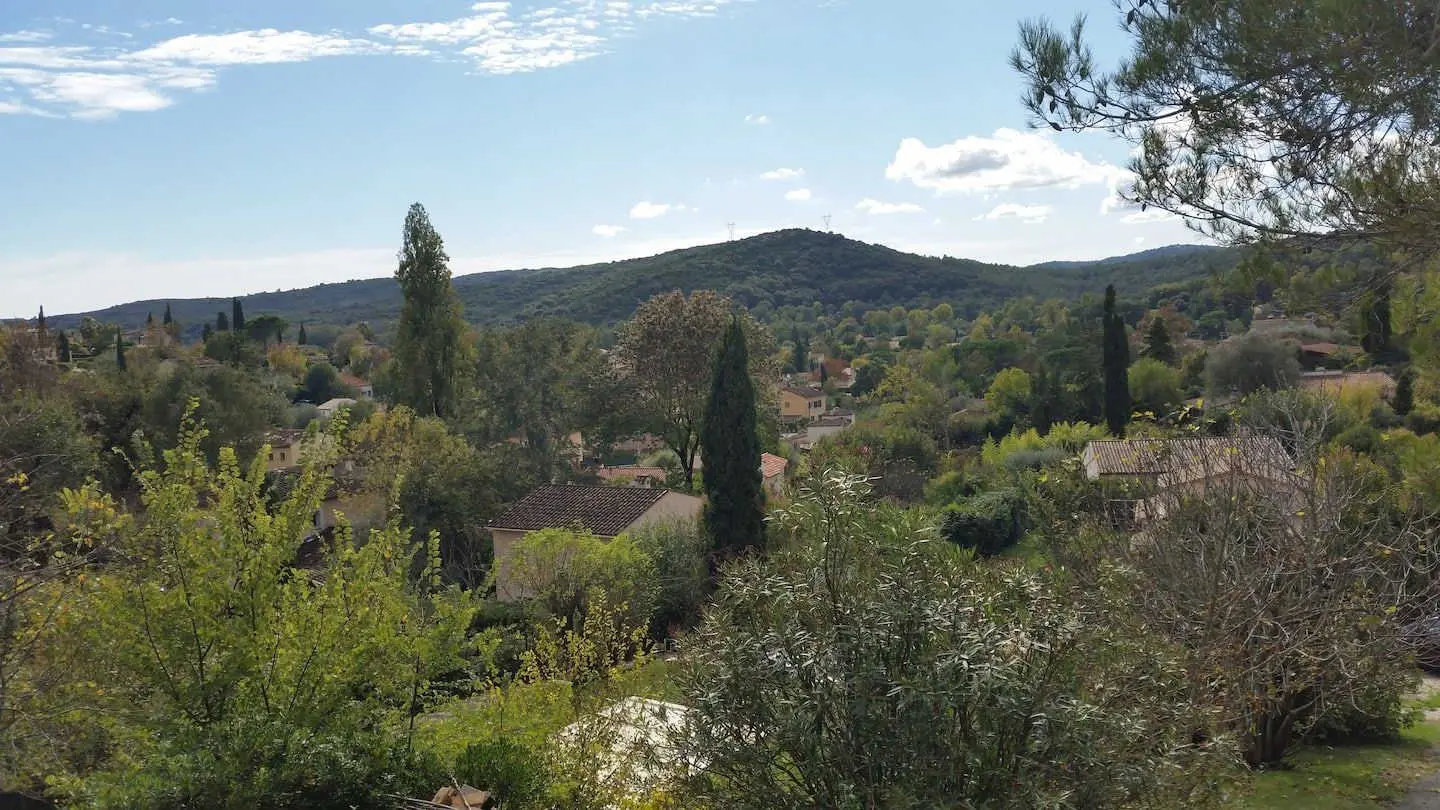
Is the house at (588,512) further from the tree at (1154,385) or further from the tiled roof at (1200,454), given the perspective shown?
the tree at (1154,385)

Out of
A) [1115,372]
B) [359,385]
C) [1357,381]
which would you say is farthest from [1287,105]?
[359,385]

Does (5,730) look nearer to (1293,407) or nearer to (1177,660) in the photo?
(1177,660)

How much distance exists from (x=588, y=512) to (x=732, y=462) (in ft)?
12.2

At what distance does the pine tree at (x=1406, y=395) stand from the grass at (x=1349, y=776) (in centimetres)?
2702

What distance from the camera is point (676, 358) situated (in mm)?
31438

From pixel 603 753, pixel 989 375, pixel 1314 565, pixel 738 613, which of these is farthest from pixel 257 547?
pixel 989 375

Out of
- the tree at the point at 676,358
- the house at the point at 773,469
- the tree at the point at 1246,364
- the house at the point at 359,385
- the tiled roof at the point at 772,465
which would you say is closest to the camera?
the tree at the point at 676,358

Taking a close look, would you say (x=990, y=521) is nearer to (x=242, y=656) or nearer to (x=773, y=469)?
(x=773, y=469)

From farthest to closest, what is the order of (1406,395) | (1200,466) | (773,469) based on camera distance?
1. (773,469)
2. (1406,395)
3. (1200,466)

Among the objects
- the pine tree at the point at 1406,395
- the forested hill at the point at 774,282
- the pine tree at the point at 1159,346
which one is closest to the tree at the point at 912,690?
the pine tree at the point at 1406,395

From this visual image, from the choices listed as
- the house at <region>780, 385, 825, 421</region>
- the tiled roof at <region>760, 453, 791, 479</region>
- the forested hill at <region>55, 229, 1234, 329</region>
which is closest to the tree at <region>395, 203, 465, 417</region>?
the tiled roof at <region>760, 453, 791, 479</region>

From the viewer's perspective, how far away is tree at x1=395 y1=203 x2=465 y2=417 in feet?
116

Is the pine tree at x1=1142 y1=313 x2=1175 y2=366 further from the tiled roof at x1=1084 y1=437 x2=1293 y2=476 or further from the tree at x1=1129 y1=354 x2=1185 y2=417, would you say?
the tiled roof at x1=1084 y1=437 x2=1293 y2=476

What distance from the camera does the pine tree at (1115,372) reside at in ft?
135
